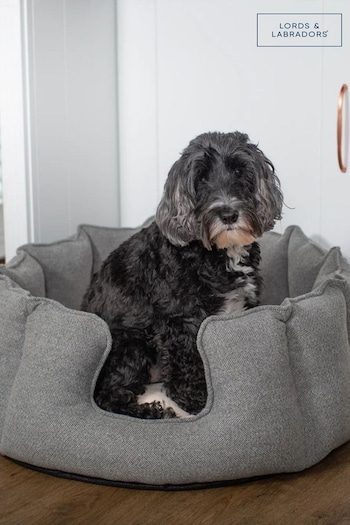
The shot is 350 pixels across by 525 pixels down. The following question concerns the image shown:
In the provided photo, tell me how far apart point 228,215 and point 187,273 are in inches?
12.0

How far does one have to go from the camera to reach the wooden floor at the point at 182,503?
2.14 m

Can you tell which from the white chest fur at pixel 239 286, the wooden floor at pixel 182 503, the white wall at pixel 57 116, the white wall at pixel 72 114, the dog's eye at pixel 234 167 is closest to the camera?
the wooden floor at pixel 182 503

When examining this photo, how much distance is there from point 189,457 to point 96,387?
20.1 inches

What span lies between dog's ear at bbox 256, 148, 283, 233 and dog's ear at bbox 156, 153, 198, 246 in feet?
0.76

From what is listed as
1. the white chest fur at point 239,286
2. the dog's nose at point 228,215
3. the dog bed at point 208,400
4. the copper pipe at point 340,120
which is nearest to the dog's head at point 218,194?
the dog's nose at point 228,215

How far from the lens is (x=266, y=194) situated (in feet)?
8.33

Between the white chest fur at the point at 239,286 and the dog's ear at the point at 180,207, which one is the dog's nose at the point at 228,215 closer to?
the dog's ear at the point at 180,207

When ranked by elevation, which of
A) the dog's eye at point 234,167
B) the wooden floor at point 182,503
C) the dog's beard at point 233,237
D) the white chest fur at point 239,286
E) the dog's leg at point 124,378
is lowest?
the wooden floor at point 182,503

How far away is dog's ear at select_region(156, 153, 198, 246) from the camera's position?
8.10 ft

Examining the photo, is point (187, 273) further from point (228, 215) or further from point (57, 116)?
point (57, 116)

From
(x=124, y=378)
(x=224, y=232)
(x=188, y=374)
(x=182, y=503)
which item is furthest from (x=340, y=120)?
(x=182, y=503)

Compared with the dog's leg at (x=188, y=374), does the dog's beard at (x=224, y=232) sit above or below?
above

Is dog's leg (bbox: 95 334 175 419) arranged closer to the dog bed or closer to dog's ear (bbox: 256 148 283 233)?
the dog bed

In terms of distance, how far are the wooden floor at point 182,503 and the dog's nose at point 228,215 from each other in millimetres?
809
